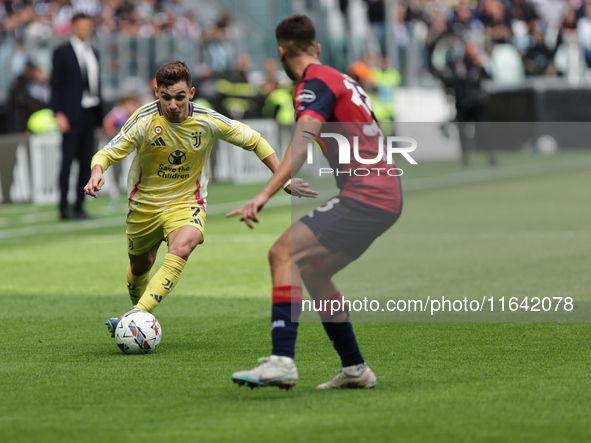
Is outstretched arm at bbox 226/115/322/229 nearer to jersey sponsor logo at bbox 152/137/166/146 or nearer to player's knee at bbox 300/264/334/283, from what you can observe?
player's knee at bbox 300/264/334/283

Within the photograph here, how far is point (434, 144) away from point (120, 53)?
749 cm

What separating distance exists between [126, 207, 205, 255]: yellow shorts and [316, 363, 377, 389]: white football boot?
1.88m

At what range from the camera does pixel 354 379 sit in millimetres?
4980

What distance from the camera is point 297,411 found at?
4539 mm

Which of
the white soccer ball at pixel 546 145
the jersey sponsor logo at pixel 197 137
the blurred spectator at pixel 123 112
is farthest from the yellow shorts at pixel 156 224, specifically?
the white soccer ball at pixel 546 145

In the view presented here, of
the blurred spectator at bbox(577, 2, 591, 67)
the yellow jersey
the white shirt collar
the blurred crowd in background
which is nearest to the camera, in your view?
the yellow jersey

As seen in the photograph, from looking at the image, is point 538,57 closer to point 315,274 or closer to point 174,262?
point 174,262

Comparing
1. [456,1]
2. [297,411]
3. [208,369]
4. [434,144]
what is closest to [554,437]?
[297,411]

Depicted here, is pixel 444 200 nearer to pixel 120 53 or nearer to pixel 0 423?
pixel 120 53

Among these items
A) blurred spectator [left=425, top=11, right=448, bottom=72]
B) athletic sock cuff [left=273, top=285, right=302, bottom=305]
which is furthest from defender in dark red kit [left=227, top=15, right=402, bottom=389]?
blurred spectator [left=425, top=11, right=448, bottom=72]

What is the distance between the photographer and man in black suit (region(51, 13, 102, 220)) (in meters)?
13.6

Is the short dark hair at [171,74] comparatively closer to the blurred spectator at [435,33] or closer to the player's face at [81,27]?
the player's face at [81,27]

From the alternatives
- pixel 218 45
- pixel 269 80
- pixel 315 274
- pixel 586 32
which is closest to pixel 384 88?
pixel 269 80

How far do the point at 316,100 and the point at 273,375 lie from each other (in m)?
1.26
